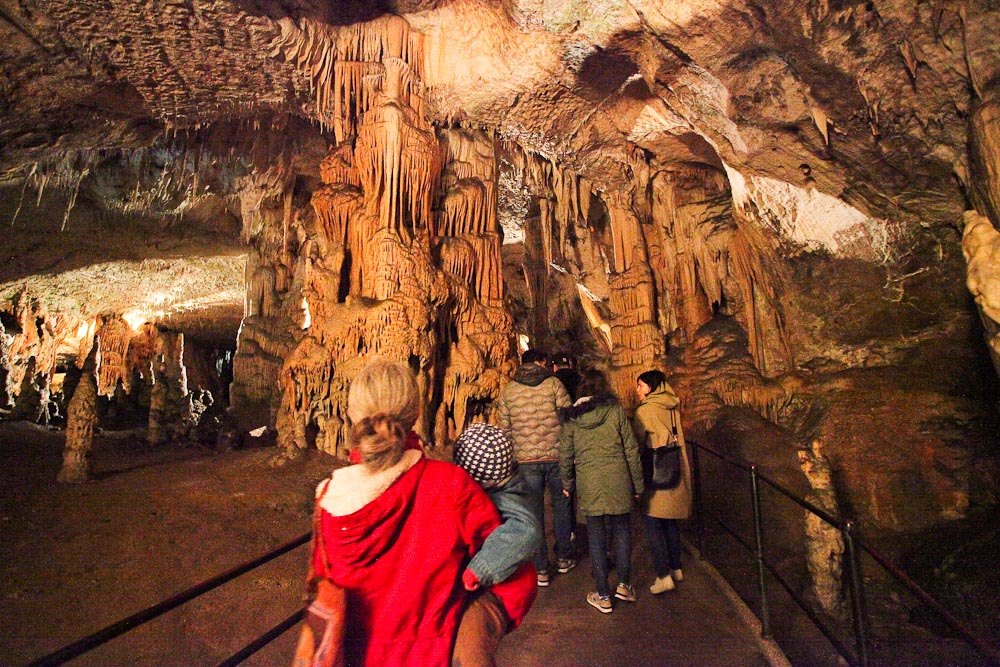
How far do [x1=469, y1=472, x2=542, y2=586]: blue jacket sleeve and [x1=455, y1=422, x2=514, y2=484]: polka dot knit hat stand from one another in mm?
181

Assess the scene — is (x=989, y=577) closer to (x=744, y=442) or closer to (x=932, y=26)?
(x=744, y=442)

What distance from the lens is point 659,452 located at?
12.2 ft

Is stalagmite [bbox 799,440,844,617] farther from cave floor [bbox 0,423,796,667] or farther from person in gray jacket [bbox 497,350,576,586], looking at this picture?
person in gray jacket [bbox 497,350,576,586]

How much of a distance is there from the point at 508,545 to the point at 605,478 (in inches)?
85.1

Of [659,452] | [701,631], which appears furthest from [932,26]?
[701,631]

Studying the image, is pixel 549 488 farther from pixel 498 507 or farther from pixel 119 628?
pixel 119 628

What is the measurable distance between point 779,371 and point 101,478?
8861 millimetres

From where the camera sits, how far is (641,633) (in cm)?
318

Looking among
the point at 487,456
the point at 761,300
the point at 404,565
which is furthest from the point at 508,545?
the point at 761,300

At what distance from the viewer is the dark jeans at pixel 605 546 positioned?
3473 millimetres

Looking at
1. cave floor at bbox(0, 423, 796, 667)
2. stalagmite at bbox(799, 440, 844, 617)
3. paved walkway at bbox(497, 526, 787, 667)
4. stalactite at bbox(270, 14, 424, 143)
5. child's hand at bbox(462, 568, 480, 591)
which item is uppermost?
stalactite at bbox(270, 14, 424, 143)

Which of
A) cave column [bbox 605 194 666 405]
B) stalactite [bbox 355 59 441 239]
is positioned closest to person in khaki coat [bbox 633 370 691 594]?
stalactite [bbox 355 59 441 239]

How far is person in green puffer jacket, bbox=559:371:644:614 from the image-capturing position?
345 cm

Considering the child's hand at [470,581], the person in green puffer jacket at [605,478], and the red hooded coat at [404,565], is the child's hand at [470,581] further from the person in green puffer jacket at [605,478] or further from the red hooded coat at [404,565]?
the person in green puffer jacket at [605,478]
